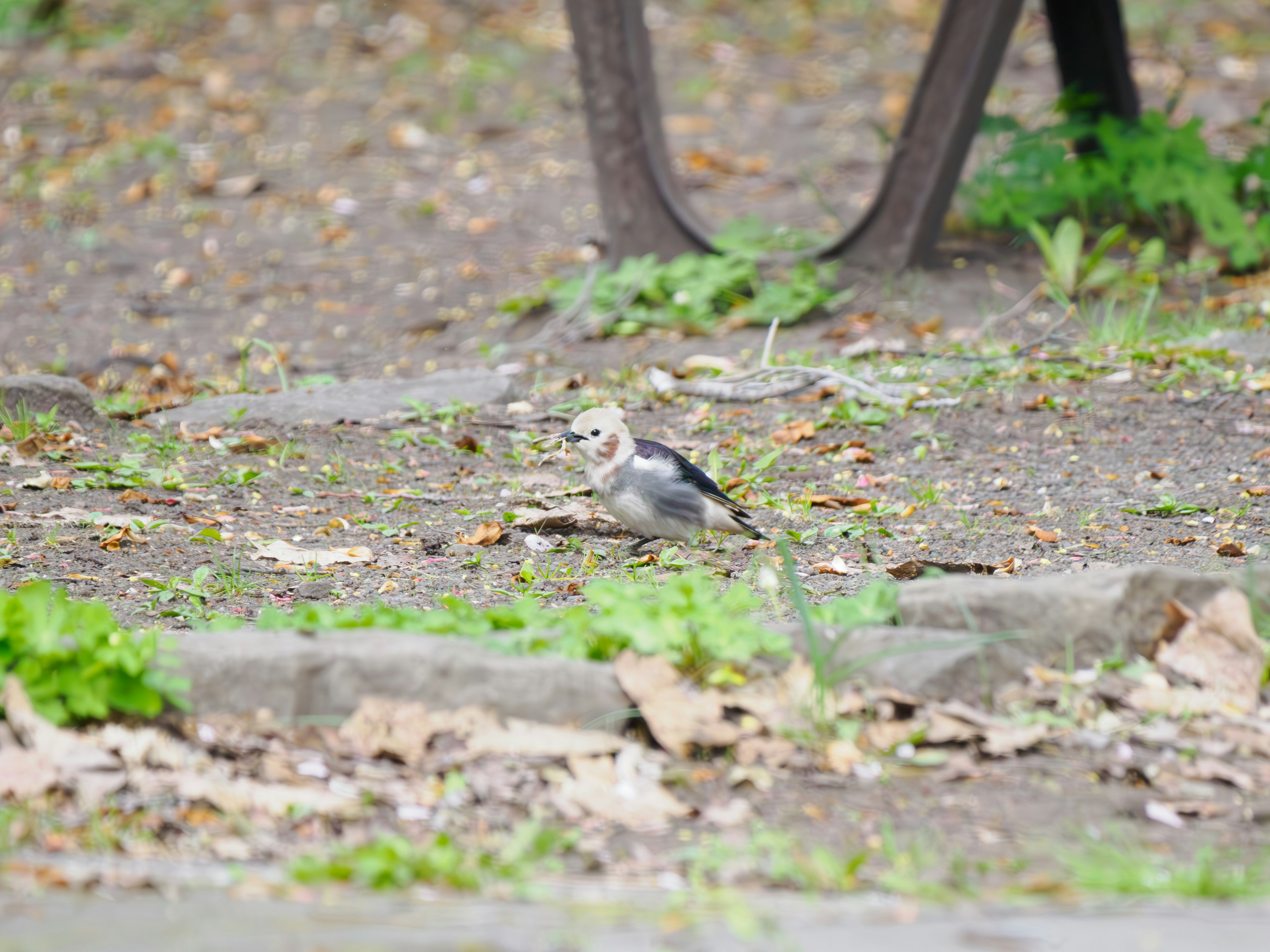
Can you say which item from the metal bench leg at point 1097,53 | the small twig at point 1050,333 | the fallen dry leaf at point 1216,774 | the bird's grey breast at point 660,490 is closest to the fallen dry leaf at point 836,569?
the bird's grey breast at point 660,490

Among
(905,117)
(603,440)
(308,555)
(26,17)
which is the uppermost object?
(26,17)

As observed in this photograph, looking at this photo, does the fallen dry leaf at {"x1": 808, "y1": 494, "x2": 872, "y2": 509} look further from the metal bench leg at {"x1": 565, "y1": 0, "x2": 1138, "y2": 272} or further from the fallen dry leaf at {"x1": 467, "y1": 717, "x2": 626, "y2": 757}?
the metal bench leg at {"x1": 565, "y1": 0, "x2": 1138, "y2": 272}

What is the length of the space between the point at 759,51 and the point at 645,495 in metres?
9.00

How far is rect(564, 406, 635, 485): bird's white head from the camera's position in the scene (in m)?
3.92

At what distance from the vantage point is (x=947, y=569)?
3674 mm

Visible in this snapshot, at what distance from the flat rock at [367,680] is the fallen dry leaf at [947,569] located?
52.1 inches

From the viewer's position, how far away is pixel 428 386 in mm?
5926

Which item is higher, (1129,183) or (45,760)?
(1129,183)

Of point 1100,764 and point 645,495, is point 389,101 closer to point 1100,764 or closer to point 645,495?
point 645,495

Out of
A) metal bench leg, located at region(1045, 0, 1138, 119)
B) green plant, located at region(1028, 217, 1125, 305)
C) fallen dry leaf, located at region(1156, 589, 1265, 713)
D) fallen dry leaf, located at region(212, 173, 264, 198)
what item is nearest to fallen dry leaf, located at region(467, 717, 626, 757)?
fallen dry leaf, located at region(1156, 589, 1265, 713)

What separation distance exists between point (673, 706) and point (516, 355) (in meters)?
4.37

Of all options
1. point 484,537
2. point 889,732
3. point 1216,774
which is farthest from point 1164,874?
point 484,537

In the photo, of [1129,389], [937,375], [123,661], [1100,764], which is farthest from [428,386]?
[1100,764]

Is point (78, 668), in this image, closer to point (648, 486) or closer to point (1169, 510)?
point (648, 486)
